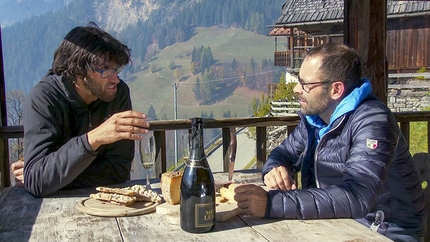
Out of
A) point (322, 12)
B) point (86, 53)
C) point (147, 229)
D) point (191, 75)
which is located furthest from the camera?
point (191, 75)

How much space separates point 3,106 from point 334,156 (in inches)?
107

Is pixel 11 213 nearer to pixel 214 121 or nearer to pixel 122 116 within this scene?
pixel 122 116

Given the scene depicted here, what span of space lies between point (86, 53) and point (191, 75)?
8180 cm

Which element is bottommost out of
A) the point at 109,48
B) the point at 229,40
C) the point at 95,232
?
the point at 95,232

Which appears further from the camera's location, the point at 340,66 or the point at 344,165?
the point at 340,66

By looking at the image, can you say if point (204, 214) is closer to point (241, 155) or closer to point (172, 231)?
point (172, 231)

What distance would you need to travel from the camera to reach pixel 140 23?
12212 centimetres

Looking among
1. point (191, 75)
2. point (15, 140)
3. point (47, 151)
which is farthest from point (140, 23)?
point (47, 151)

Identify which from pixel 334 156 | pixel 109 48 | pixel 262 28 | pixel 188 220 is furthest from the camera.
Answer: pixel 262 28

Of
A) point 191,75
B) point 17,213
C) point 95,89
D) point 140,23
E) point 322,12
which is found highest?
point 140,23

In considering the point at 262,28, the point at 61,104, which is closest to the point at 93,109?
the point at 61,104

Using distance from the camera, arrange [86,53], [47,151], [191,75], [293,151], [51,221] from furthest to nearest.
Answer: [191,75]
[293,151]
[86,53]
[47,151]
[51,221]

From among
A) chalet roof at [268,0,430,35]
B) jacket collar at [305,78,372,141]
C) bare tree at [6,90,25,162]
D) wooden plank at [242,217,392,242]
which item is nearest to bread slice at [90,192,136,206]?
wooden plank at [242,217,392,242]

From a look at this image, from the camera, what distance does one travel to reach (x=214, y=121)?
3.74 metres
